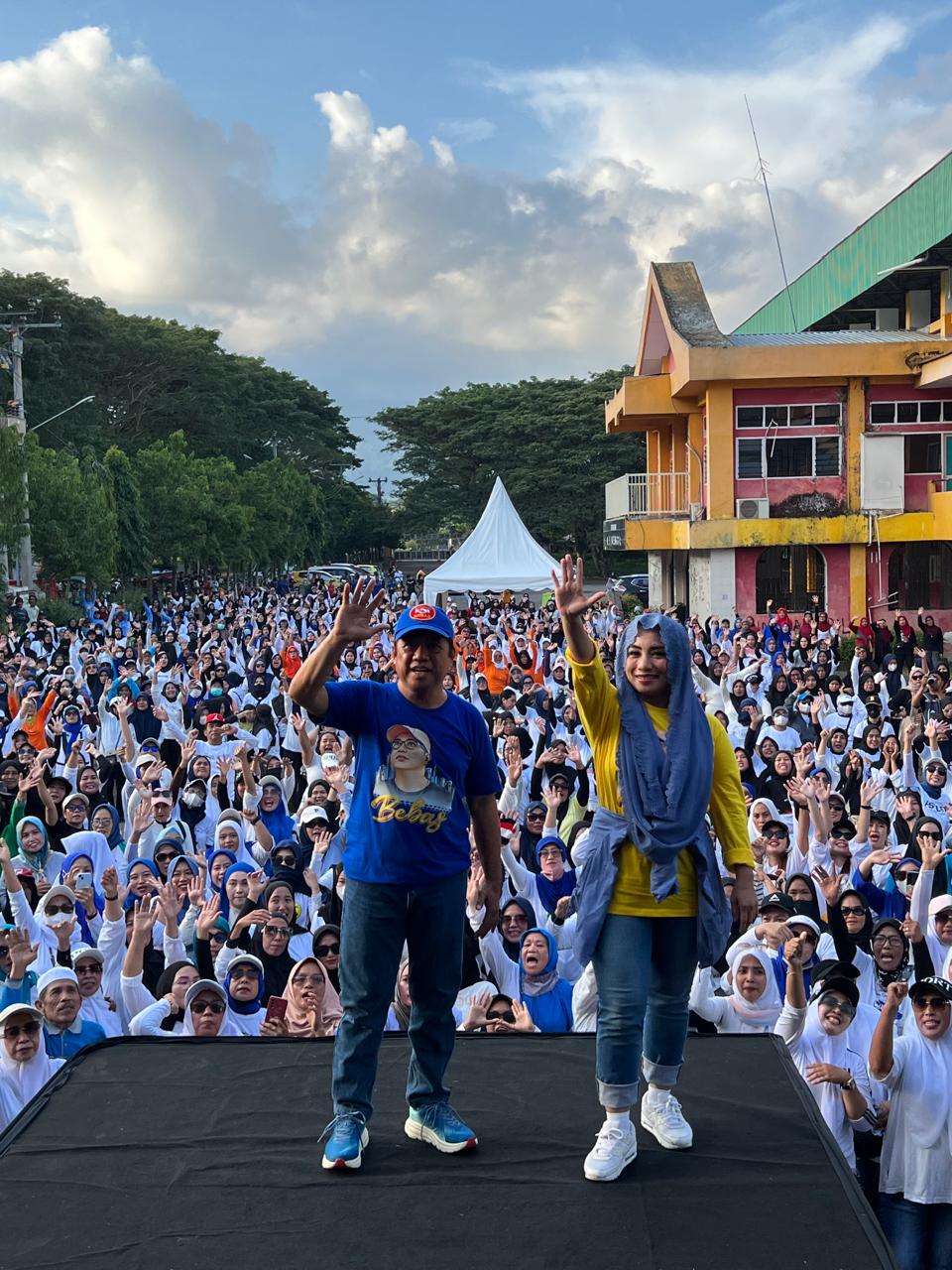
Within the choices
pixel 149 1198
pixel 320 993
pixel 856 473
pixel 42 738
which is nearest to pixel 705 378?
pixel 856 473

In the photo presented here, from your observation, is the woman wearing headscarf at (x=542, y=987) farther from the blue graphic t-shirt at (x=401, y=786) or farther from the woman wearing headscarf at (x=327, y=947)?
the blue graphic t-shirt at (x=401, y=786)

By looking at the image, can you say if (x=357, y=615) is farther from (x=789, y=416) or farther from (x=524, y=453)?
(x=524, y=453)

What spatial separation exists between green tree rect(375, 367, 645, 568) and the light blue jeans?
40.1 metres

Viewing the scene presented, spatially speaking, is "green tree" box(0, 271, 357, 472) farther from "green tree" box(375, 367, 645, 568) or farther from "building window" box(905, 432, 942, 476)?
"building window" box(905, 432, 942, 476)

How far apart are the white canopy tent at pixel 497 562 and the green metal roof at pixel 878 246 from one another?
362 inches

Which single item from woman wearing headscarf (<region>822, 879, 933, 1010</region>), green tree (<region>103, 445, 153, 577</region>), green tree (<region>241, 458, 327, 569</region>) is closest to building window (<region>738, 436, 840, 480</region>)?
green tree (<region>103, 445, 153, 577</region>)

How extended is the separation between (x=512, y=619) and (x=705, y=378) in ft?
21.3

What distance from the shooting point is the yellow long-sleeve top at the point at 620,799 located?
3.08 meters

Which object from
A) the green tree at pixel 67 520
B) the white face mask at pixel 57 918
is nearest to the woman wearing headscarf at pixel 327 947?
the white face mask at pixel 57 918

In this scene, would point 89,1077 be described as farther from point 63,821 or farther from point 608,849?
point 63,821

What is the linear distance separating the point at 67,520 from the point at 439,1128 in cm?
2355

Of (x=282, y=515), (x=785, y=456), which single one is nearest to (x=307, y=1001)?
(x=785, y=456)

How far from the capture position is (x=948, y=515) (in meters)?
22.8

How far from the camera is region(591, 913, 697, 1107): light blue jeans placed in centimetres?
303
